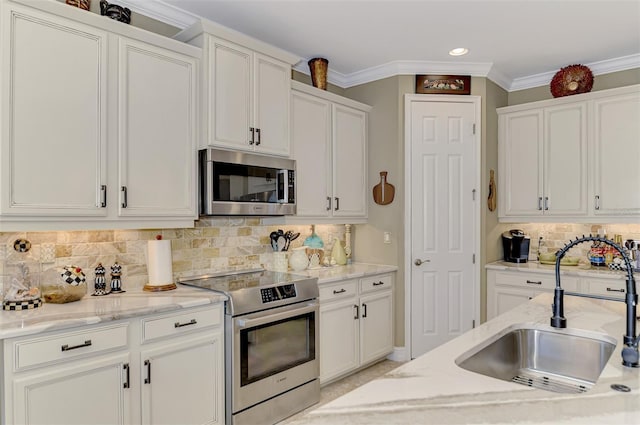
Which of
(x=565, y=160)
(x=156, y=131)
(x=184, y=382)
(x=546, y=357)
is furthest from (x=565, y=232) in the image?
(x=156, y=131)

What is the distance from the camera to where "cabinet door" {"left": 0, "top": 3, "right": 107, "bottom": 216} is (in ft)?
6.36

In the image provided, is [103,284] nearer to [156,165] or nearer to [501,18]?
[156,165]

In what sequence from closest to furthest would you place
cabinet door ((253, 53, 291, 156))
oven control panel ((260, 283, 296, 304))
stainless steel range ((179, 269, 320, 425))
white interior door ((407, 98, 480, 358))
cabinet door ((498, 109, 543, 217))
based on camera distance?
stainless steel range ((179, 269, 320, 425)) < oven control panel ((260, 283, 296, 304)) < cabinet door ((253, 53, 291, 156)) < white interior door ((407, 98, 480, 358)) < cabinet door ((498, 109, 543, 217))

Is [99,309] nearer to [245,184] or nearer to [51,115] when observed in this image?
[51,115]

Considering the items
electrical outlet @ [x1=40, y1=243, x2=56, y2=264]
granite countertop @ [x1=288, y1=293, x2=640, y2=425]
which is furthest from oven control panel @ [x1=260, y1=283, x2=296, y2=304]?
granite countertop @ [x1=288, y1=293, x2=640, y2=425]

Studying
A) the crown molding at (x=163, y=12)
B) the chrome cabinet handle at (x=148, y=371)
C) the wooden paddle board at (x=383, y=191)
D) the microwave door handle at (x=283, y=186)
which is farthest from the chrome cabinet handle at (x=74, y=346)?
the wooden paddle board at (x=383, y=191)

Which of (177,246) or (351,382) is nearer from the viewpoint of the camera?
(177,246)

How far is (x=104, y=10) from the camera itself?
247 centimetres

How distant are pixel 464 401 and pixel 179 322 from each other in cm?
164

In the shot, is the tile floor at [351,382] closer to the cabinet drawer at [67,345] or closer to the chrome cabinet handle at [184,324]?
the chrome cabinet handle at [184,324]

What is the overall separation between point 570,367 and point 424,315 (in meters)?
2.26

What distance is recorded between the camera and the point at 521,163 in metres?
4.10

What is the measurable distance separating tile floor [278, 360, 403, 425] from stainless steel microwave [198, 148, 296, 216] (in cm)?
143

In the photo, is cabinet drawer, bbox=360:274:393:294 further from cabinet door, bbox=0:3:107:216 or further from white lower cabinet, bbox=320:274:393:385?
cabinet door, bbox=0:3:107:216
